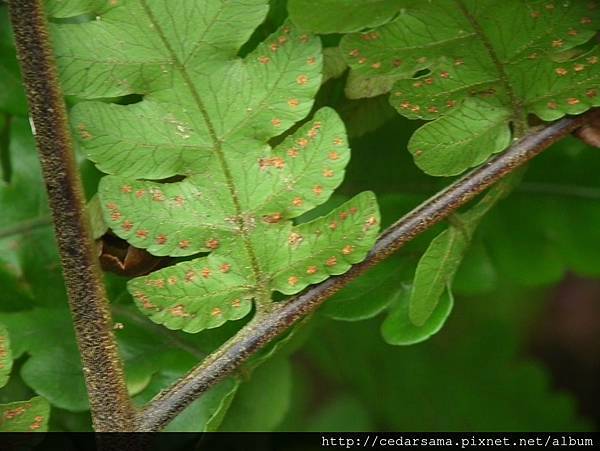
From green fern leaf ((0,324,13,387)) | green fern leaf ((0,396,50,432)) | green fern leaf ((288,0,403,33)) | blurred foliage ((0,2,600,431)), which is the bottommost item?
Answer: blurred foliage ((0,2,600,431))

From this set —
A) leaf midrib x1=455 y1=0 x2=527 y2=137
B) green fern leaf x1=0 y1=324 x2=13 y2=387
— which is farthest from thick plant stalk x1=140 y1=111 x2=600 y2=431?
green fern leaf x1=0 y1=324 x2=13 y2=387

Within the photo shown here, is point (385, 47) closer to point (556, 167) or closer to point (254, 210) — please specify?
point (254, 210)

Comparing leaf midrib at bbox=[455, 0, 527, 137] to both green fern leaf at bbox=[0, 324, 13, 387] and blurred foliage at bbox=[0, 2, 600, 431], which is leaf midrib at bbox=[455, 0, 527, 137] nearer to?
blurred foliage at bbox=[0, 2, 600, 431]

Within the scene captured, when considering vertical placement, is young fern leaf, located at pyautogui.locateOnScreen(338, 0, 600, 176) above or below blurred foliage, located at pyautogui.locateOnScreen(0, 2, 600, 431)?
above

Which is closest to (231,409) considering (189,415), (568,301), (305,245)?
(189,415)

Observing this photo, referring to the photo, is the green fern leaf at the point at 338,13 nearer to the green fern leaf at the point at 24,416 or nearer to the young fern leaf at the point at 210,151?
the young fern leaf at the point at 210,151

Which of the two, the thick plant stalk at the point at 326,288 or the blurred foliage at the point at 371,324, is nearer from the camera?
the thick plant stalk at the point at 326,288

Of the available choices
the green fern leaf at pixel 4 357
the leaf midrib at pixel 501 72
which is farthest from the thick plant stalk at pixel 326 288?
the green fern leaf at pixel 4 357
